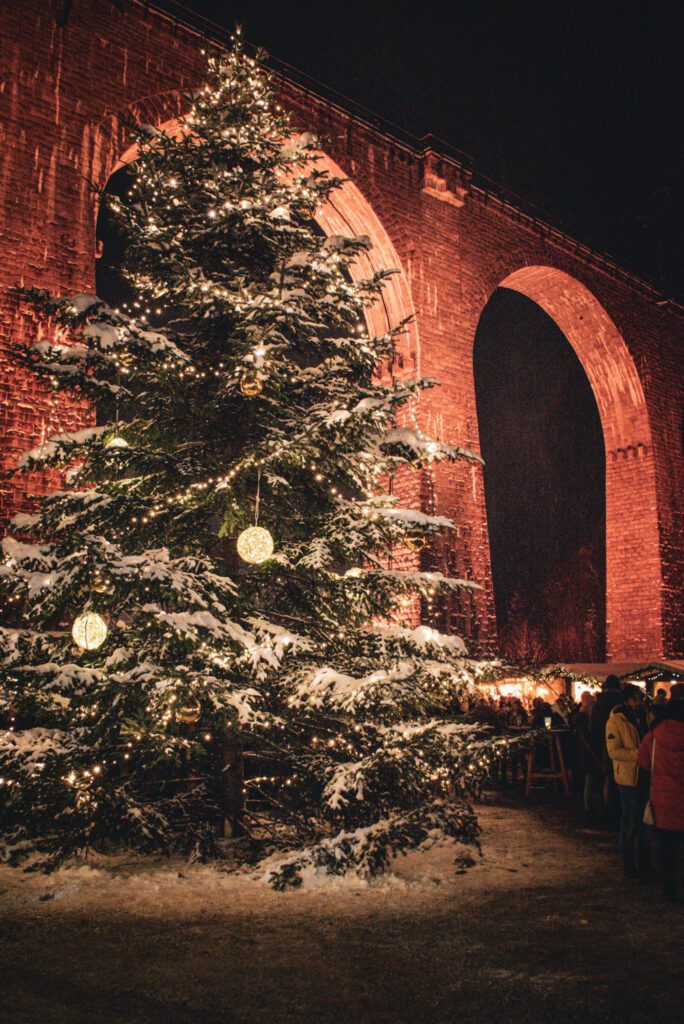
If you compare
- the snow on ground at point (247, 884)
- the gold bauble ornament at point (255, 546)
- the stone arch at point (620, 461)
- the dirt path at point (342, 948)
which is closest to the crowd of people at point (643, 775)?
the dirt path at point (342, 948)

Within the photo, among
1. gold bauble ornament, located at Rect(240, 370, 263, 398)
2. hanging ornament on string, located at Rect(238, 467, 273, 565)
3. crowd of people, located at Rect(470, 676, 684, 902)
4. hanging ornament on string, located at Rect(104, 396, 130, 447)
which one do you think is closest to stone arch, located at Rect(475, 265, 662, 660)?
crowd of people, located at Rect(470, 676, 684, 902)

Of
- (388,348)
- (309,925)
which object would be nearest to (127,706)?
(309,925)

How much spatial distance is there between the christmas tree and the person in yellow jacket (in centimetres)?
109

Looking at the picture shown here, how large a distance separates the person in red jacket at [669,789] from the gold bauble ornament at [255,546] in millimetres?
3070

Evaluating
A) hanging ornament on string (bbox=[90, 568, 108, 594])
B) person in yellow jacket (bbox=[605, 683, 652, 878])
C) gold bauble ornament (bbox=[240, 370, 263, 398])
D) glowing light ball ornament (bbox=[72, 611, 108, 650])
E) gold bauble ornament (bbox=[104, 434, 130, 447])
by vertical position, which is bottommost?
person in yellow jacket (bbox=[605, 683, 652, 878])

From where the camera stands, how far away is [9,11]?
9.19m

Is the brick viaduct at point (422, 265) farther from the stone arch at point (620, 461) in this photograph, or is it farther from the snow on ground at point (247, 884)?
the snow on ground at point (247, 884)

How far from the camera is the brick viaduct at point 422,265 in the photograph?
354 inches

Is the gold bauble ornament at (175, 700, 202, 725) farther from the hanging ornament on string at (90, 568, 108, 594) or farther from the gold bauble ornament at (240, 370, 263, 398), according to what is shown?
the gold bauble ornament at (240, 370, 263, 398)

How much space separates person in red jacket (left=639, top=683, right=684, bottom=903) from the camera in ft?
15.8

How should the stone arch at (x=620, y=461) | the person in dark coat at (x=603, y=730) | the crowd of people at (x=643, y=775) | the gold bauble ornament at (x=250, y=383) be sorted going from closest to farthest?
the crowd of people at (x=643, y=775), the gold bauble ornament at (x=250, y=383), the person in dark coat at (x=603, y=730), the stone arch at (x=620, y=461)

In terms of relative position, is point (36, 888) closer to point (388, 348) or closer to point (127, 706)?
point (127, 706)

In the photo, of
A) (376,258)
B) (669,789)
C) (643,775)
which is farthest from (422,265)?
(669,789)

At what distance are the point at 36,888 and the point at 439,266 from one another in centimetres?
1152
